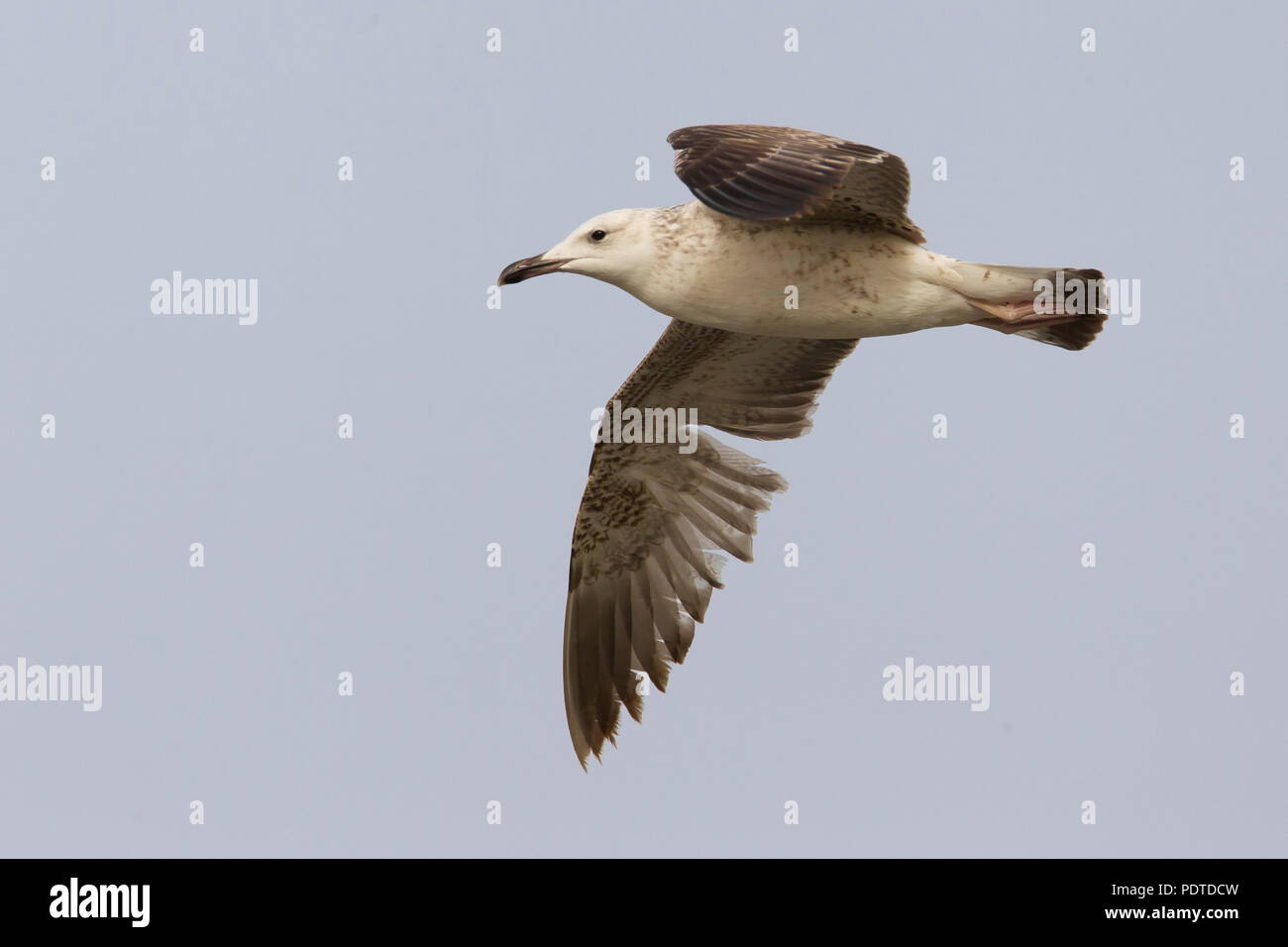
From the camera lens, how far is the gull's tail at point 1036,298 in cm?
1160

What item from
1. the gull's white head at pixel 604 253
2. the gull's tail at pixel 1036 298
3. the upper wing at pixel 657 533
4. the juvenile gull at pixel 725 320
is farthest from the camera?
the upper wing at pixel 657 533

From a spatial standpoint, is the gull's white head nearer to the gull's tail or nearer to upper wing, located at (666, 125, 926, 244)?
upper wing, located at (666, 125, 926, 244)

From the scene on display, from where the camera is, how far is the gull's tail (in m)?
11.6

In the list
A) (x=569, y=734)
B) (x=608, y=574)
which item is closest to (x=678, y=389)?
(x=608, y=574)

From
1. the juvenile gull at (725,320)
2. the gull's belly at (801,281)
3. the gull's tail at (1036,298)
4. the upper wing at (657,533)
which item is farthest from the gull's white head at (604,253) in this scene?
the upper wing at (657,533)

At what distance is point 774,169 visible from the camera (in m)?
10.0

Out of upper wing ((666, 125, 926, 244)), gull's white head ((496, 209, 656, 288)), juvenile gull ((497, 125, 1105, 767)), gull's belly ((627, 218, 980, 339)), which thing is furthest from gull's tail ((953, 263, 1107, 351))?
gull's white head ((496, 209, 656, 288))

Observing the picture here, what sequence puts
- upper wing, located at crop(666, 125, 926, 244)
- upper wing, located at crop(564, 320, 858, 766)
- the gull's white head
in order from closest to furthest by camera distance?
upper wing, located at crop(666, 125, 926, 244)
the gull's white head
upper wing, located at crop(564, 320, 858, 766)

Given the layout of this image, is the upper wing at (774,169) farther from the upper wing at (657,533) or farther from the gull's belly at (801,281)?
the upper wing at (657,533)

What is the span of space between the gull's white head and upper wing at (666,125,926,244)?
820 mm

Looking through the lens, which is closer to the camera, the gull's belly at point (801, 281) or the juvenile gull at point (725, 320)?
the juvenile gull at point (725, 320)

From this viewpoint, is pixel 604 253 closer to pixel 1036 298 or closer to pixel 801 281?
pixel 801 281

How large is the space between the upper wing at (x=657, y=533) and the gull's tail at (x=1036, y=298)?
7.04ft

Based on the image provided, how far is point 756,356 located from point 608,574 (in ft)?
6.48
